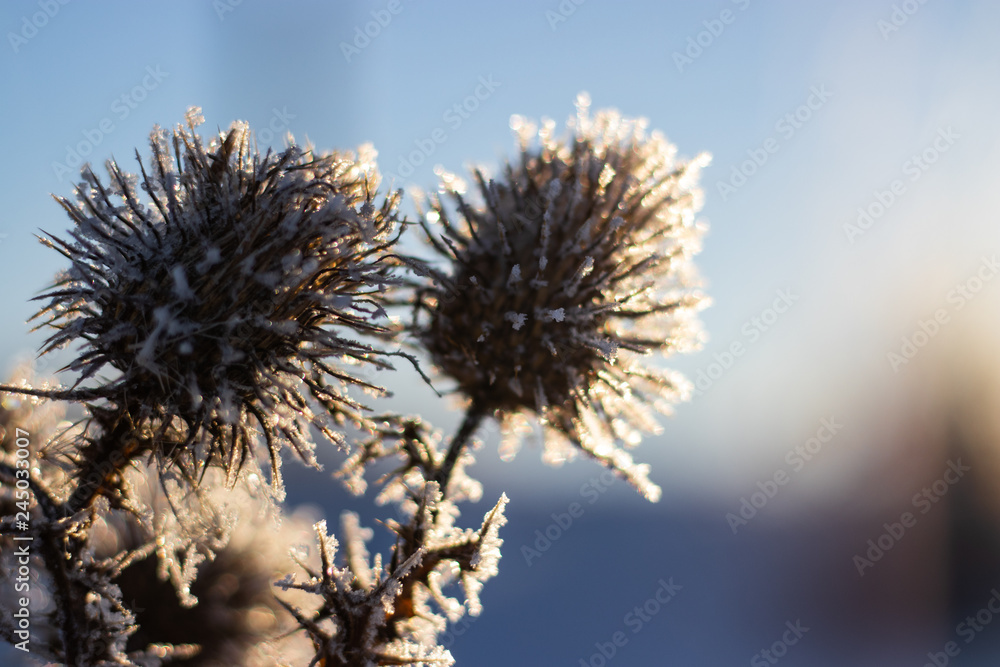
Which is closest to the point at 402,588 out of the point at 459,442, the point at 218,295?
the point at 459,442

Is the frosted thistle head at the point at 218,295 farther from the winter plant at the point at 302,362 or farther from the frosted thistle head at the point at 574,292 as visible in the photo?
the frosted thistle head at the point at 574,292

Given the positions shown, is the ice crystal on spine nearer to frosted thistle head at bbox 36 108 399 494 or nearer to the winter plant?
the winter plant

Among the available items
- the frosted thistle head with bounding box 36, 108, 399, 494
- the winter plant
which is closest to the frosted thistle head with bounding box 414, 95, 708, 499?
the winter plant

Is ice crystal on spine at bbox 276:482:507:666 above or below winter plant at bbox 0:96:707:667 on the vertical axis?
below

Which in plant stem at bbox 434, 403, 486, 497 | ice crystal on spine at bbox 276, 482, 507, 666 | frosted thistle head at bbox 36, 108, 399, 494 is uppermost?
frosted thistle head at bbox 36, 108, 399, 494

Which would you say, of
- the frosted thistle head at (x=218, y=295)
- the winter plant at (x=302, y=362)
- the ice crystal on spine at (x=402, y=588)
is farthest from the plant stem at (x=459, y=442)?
the frosted thistle head at (x=218, y=295)

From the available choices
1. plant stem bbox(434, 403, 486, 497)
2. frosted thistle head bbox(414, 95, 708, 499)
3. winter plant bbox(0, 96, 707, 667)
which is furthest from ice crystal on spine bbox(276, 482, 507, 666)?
frosted thistle head bbox(414, 95, 708, 499)

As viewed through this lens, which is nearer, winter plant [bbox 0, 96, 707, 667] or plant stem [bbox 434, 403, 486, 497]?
winter plant [bbox 0, 96, 707, 667]
